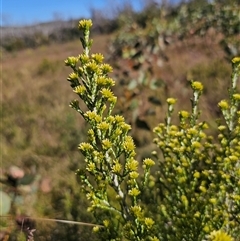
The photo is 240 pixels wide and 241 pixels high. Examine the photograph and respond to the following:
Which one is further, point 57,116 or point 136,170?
point 57,116

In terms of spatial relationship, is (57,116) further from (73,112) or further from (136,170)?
(136,170)

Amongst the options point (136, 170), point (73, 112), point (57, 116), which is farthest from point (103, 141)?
point (57, 116)

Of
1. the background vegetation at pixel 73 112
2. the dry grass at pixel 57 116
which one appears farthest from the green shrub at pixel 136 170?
the dry grass at pixel 57 116

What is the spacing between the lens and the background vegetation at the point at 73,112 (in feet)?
8.03

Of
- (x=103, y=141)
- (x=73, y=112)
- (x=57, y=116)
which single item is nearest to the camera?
(x=103, y=141)

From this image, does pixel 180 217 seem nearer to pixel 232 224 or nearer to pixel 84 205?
pixel 232 224

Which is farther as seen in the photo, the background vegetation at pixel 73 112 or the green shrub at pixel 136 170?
the background vegetation at pixel 73 112

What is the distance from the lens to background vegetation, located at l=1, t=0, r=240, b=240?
245 cm

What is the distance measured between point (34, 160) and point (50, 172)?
Answer: 48cm

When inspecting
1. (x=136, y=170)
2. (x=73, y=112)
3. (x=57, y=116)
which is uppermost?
(x=57, y=116)

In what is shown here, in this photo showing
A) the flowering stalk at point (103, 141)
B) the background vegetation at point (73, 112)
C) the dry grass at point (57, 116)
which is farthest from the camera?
the dry grass at point (57, 116)

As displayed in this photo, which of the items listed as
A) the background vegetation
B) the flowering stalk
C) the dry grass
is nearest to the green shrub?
the flowering stalk

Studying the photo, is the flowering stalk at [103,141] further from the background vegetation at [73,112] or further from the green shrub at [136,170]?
the background vegetation at [73,112]

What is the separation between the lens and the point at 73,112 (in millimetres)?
5613
